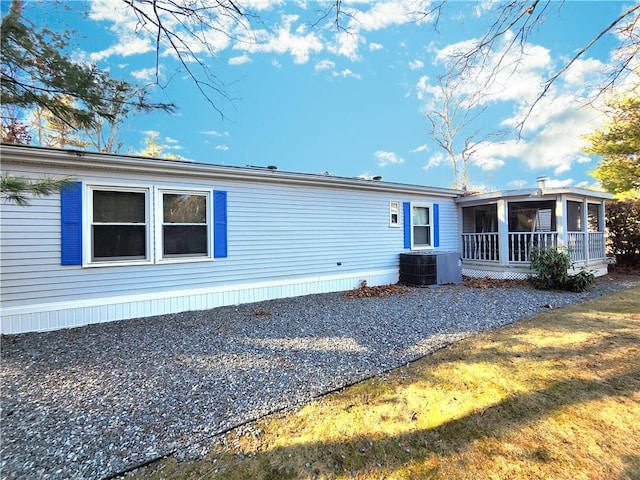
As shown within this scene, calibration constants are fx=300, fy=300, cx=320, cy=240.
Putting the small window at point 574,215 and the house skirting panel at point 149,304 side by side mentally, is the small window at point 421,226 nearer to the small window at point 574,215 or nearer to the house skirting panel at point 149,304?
the house skirting panel at point 149,304

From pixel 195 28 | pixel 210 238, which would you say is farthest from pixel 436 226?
pixel 195 28

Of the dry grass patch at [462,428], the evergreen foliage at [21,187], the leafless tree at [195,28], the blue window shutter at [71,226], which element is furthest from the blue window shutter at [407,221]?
the evergreen foliage at [21,187]

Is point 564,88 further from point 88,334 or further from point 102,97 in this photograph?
point 88,334

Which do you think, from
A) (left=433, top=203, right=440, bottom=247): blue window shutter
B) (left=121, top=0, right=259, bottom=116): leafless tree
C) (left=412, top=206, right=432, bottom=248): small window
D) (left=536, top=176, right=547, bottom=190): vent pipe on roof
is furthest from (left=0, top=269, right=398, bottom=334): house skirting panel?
(left=536, top=176, right=547, bottom=190): vent pipe on roof

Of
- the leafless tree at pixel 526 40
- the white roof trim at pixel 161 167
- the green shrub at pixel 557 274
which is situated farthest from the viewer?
the green shrub at pixel 557 274

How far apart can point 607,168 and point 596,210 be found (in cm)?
344

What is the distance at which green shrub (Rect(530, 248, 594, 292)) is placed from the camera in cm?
739

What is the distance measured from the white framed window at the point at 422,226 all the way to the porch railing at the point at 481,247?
60.2 inches

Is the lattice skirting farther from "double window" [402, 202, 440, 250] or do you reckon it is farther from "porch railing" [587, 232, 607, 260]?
"porch railing" [587, 232, 607, 260]

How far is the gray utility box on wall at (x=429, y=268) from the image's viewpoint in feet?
27.6

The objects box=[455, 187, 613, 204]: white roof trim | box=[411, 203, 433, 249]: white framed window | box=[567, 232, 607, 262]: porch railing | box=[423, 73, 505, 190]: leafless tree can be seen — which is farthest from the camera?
box=[423, 73, 505, 190]: leafless tree

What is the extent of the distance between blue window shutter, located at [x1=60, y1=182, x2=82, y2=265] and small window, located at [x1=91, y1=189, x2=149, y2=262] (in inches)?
7.7

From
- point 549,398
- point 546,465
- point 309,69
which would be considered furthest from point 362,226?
point 309,69

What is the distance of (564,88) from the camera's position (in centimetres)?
532
